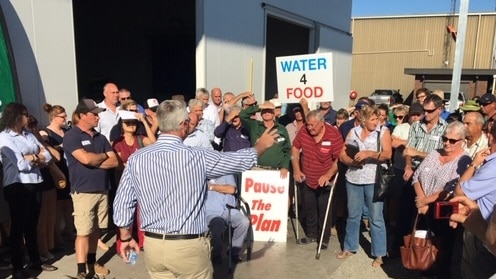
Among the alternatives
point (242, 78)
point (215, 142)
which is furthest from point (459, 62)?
point (215, 142)

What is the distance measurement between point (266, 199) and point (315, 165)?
79 cm

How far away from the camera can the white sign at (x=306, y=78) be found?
5.86 m

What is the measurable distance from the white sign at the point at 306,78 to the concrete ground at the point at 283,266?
2202 millimetres

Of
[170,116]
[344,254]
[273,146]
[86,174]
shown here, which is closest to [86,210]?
[86,174]

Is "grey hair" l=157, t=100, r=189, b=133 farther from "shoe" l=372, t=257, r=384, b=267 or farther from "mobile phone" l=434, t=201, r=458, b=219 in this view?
"shoe" l=372, t=257, r=384, b=267

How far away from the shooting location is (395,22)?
1423 inches

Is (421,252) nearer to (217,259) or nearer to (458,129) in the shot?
(458,129)

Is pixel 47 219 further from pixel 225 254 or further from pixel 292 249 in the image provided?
pixel 292 249

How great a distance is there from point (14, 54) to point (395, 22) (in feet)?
119

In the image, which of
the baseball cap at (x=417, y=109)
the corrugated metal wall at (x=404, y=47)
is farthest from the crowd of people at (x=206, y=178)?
the corrugated metal wall at (x=404, y=47)

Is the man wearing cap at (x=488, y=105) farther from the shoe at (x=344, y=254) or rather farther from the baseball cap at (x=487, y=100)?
the shoe at (x=344, y=254)

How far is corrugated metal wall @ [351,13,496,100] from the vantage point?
33.5 m

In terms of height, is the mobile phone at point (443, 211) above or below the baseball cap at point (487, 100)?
below

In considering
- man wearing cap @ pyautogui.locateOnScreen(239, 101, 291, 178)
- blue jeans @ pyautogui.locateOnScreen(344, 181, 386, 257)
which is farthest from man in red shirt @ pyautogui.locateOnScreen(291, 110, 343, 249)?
blue jeans @ pyautogui.locateOnScreen(344, 181, 386, 257)
